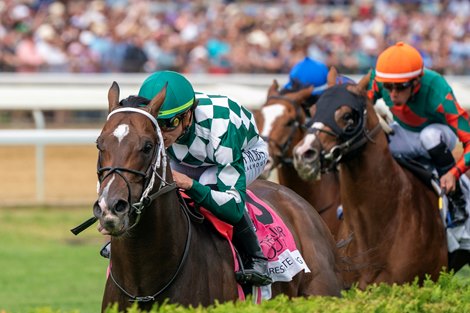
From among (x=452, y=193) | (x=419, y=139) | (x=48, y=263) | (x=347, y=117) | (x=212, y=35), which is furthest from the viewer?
(x=212, y=35)

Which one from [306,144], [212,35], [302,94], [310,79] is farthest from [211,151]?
[212,35]

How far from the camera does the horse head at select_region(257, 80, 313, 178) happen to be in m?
7.54

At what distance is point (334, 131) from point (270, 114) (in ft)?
4.50

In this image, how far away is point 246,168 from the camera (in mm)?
5219

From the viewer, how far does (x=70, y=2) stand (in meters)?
19.3

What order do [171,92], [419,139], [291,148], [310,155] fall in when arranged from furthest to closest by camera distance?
[291,148] < [419,139] < [310,155] < [171,92]

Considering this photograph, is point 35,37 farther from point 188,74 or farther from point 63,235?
point 63,235

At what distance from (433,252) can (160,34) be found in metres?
12.1

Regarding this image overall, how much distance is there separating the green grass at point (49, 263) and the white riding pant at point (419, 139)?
3.06ft

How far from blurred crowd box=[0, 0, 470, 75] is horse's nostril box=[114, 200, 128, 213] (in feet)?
42.6

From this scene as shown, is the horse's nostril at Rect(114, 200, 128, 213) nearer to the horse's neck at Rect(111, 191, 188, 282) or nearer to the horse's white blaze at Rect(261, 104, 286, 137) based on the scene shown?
the horse's neck at Rect(111, 191, 188, 282)

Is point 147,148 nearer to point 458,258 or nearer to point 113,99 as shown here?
point 113,99

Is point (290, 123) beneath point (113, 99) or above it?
beneath

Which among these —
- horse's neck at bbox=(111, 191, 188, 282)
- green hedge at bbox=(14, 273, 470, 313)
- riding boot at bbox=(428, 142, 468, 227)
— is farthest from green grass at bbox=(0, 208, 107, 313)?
green hedge at bbox=(14, 273, 470, 313)
